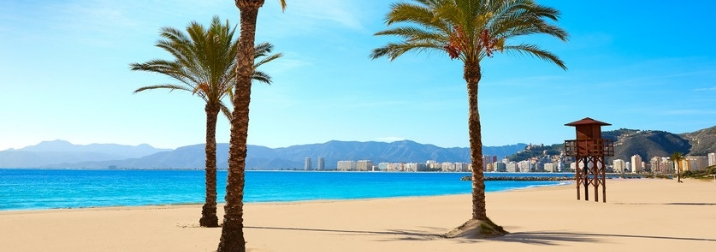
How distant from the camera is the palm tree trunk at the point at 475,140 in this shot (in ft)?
50.8

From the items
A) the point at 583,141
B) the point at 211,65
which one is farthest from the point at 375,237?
the point at 583,141

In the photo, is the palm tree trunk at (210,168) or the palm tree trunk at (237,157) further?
the palm tree trunk at (210,168)

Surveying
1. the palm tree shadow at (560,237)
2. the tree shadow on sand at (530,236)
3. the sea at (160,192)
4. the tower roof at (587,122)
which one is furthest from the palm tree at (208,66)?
the sea at (160,192)

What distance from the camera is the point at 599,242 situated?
13258 mm

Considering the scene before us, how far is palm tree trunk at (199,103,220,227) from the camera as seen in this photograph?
18.2 m

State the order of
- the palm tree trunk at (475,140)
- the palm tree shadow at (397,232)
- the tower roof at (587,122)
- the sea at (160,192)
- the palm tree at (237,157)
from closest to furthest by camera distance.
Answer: the palm tree at (237,157) < the palm tree shadow at (397,232) < the palm tree trunk at (475,140) < the tower roof at (587,122) < the sea at (160,192)

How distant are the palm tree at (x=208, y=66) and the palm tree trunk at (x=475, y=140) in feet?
22.8

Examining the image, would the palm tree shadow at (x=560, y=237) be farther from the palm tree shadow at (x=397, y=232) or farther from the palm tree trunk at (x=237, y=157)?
the palm tree trunk at (x=237, y=157)

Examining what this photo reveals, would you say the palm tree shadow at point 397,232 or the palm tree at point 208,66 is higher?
the palm tree at point 208,66

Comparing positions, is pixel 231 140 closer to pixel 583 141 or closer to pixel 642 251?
pixel 642 251

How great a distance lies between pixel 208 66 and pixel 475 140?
9.52 meters

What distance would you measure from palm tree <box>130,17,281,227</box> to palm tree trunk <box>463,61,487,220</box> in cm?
695

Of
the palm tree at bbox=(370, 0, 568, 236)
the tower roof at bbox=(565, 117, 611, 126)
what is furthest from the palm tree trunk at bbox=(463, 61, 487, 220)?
the tower roof at bbox=(565, 117, 611, 126)

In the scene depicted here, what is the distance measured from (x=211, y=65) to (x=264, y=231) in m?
6.03
